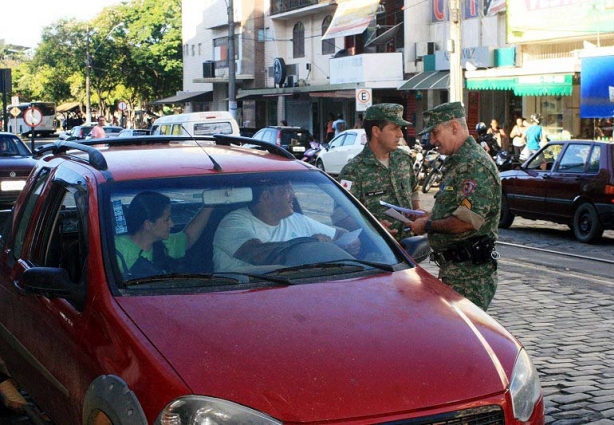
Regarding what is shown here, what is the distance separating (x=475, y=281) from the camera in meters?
5.70

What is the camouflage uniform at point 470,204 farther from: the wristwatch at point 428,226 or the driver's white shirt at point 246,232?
the driver's white shirt at point 246,232

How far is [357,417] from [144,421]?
2.43ft

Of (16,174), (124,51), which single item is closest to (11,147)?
(16,174)

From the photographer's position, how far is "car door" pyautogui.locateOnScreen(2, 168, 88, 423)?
14.3ft

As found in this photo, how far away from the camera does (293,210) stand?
4.96 m

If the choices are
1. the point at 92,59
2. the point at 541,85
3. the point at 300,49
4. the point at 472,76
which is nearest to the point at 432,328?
the point at 541,85

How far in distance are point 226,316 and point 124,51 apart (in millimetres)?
73843

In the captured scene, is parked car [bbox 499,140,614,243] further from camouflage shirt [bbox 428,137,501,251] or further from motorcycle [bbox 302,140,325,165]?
motorcycle [bbox 302,140,325,165]

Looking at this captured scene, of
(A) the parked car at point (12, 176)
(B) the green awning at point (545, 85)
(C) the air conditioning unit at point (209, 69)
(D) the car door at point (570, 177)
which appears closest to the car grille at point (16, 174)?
(A) the parked car at point (12, 176)

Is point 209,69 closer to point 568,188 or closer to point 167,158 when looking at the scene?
point 568,188

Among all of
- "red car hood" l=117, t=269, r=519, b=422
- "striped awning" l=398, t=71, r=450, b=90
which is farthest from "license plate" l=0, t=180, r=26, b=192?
"striped awning" l=398, t=71, r=450, b=90

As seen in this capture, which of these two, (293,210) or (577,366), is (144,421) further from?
(577,366)

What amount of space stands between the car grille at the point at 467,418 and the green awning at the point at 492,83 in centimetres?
2510

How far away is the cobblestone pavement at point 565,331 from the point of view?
6.10m
